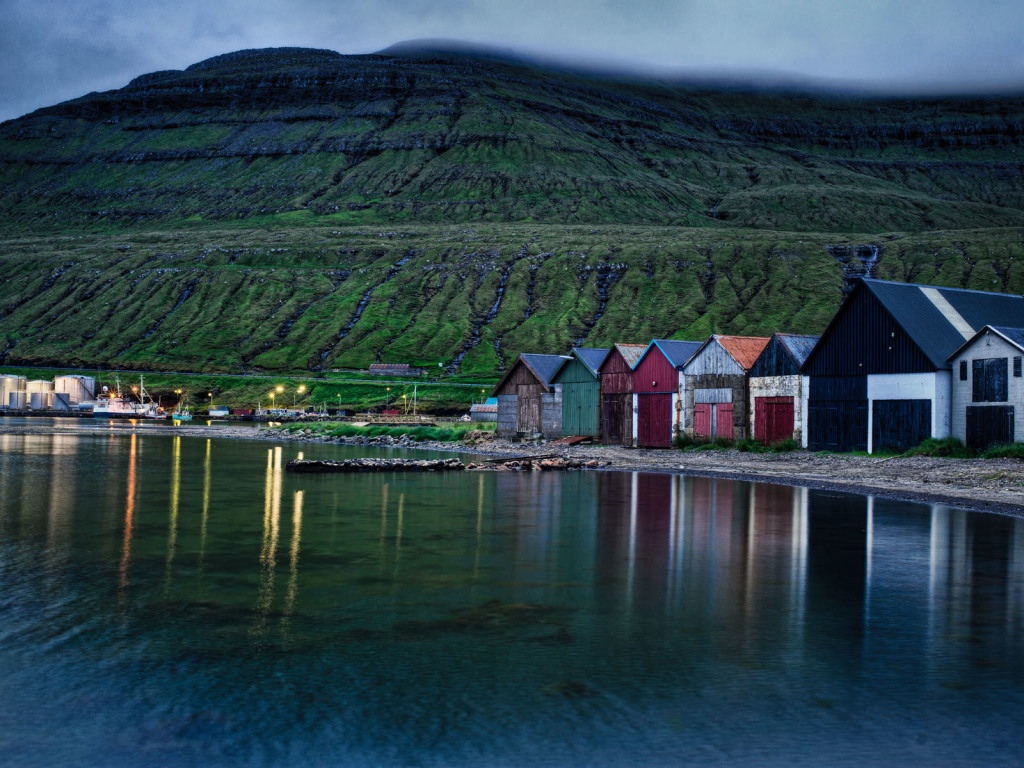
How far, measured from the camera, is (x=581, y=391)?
67312 millimetres

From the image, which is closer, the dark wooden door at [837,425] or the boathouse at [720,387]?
A: the dark wooden door at [837,425]

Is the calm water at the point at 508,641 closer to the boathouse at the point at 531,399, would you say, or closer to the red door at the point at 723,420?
the red door at the point at 723,420

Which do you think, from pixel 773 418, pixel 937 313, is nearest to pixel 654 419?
pixel 773 418

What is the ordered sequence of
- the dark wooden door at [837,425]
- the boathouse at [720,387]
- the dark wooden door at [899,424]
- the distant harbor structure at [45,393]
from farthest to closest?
the distant harbor structure at [45,393] < the boathouse at [720,387] < the dark wooden door at [837,425] < the dark wooden door at [899,424]

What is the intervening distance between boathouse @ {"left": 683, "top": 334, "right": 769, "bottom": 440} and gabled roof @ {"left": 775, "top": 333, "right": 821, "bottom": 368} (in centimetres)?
258

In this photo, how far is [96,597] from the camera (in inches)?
559

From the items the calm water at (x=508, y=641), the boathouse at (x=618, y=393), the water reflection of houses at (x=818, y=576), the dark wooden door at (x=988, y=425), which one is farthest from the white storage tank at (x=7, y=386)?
the dark wooden door at (x=988, y=425)

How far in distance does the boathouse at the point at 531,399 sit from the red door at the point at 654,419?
8981mm

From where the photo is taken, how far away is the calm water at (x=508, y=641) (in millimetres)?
8477

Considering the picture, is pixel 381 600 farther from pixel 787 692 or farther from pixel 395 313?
pixel 395 313

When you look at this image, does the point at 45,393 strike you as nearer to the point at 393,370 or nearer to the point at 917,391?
the point at 393,370

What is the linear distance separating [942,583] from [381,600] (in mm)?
10091

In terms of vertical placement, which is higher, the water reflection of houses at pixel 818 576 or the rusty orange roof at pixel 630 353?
the rusty orange roof at pixel 630 353

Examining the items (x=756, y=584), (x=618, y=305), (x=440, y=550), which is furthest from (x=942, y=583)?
(x=618, y=305)
